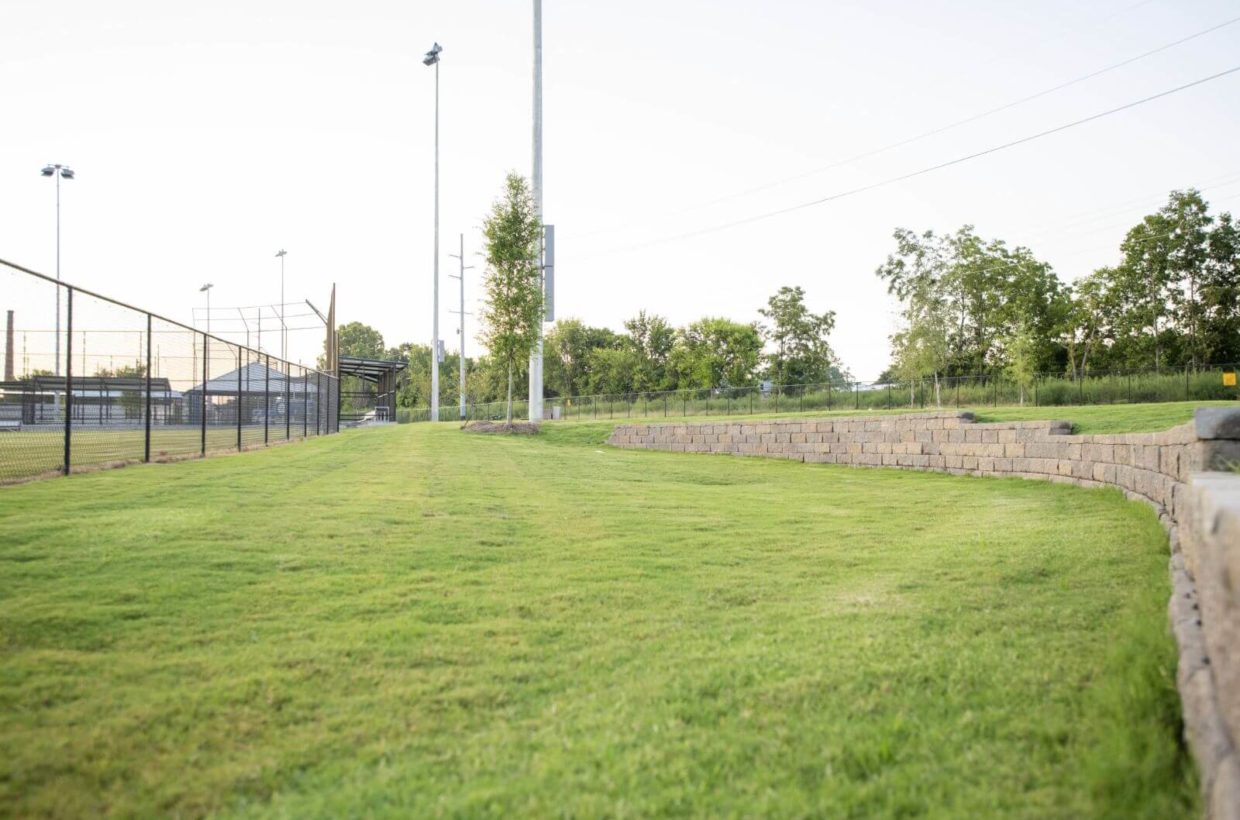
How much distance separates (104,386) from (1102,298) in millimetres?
52309

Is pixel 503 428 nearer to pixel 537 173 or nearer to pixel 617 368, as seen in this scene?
pixel 537 173

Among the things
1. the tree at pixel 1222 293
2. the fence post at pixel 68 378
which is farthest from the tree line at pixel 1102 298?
the fence post at pixel 68 378

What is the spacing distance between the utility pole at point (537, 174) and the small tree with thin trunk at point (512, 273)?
11.3 inches

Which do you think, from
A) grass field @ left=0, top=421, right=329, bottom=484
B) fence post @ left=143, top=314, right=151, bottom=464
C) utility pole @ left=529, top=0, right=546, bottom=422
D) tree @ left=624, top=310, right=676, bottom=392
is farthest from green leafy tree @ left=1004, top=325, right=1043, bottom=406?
tree @ left=624, top=310, right=676, bottom=392

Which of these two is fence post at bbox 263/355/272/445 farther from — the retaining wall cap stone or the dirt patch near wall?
the retaining wall cap stone

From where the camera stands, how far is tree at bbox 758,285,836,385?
6266 centimetres

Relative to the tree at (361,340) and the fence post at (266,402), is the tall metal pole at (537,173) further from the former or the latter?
the tree at (361,340)

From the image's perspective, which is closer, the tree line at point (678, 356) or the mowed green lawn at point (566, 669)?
the mowed green lawn at point (566, 669)

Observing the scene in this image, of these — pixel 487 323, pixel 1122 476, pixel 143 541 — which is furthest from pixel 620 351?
pixel 143 541

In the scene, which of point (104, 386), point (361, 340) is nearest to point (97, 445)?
point (104, 386)

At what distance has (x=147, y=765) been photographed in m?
2.61

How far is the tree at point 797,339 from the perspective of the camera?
62.7m

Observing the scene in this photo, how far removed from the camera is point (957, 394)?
3356 centimetres

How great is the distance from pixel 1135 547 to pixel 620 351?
63.6 m
